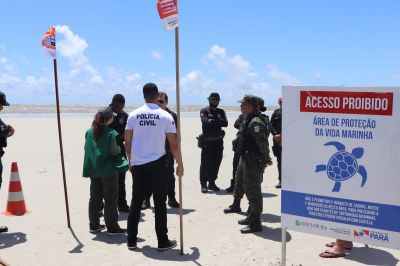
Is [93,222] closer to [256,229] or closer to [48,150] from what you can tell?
[256,229]

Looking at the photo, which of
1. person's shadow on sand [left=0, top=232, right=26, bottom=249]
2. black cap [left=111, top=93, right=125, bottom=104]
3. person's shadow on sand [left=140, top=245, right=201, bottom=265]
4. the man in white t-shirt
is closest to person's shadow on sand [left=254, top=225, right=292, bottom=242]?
person's shadow on sand [left=140, top=245, right=201, bottom=265]

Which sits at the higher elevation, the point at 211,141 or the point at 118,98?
the point at 118,98

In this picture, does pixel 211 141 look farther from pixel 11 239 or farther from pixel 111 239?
pixel 11 239

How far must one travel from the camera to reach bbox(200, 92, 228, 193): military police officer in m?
9.05

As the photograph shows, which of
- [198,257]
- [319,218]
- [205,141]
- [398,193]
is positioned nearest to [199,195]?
[205,141]

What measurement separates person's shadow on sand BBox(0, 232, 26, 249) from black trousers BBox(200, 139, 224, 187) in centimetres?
389

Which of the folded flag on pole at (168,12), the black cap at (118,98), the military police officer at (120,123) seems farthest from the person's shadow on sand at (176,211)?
the folded flag on pole at (168,12)

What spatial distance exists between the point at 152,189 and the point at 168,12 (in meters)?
2.10

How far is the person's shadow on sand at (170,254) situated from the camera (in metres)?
5.34

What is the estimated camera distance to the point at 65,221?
6926mm

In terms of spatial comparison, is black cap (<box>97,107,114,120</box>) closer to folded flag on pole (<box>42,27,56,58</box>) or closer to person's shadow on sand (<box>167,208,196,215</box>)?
folded flag on pole (<box>42,27,56,58</box>)

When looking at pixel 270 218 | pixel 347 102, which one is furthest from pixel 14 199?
pixel 347 102

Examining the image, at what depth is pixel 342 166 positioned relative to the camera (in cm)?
408

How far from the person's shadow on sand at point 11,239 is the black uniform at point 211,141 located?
12.9ft
